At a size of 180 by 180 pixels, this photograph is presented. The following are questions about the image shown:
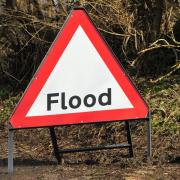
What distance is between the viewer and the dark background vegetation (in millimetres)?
6793

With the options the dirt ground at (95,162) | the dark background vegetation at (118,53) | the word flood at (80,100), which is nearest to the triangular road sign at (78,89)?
the word flood at (80,100)

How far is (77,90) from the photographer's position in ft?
15.8

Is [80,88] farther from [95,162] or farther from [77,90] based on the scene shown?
[95,162]

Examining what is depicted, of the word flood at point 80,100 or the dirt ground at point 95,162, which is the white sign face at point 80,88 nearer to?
the word flood at point 80,100

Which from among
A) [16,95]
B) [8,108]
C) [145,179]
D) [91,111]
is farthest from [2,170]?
[16,95]

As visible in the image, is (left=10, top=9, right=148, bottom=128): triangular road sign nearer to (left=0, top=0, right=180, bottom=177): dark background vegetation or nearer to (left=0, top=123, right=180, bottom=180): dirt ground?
(left=0, top=123, right=180, bottom=180): dirt ground

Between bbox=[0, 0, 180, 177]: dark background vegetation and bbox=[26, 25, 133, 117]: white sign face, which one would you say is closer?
bbox=[26, 25, 133, 117]: white sign face

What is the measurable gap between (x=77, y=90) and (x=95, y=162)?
3.06 feet

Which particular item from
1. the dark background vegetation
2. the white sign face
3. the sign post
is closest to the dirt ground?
the dark background vegetation

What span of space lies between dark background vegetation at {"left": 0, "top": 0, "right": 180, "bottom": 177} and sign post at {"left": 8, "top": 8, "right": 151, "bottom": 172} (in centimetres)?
68

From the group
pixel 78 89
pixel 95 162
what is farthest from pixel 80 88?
pixel 95 162

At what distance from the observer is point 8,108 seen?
992 centimetres

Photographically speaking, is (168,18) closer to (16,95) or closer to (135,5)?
(135,5)

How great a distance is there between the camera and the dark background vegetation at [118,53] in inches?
267
